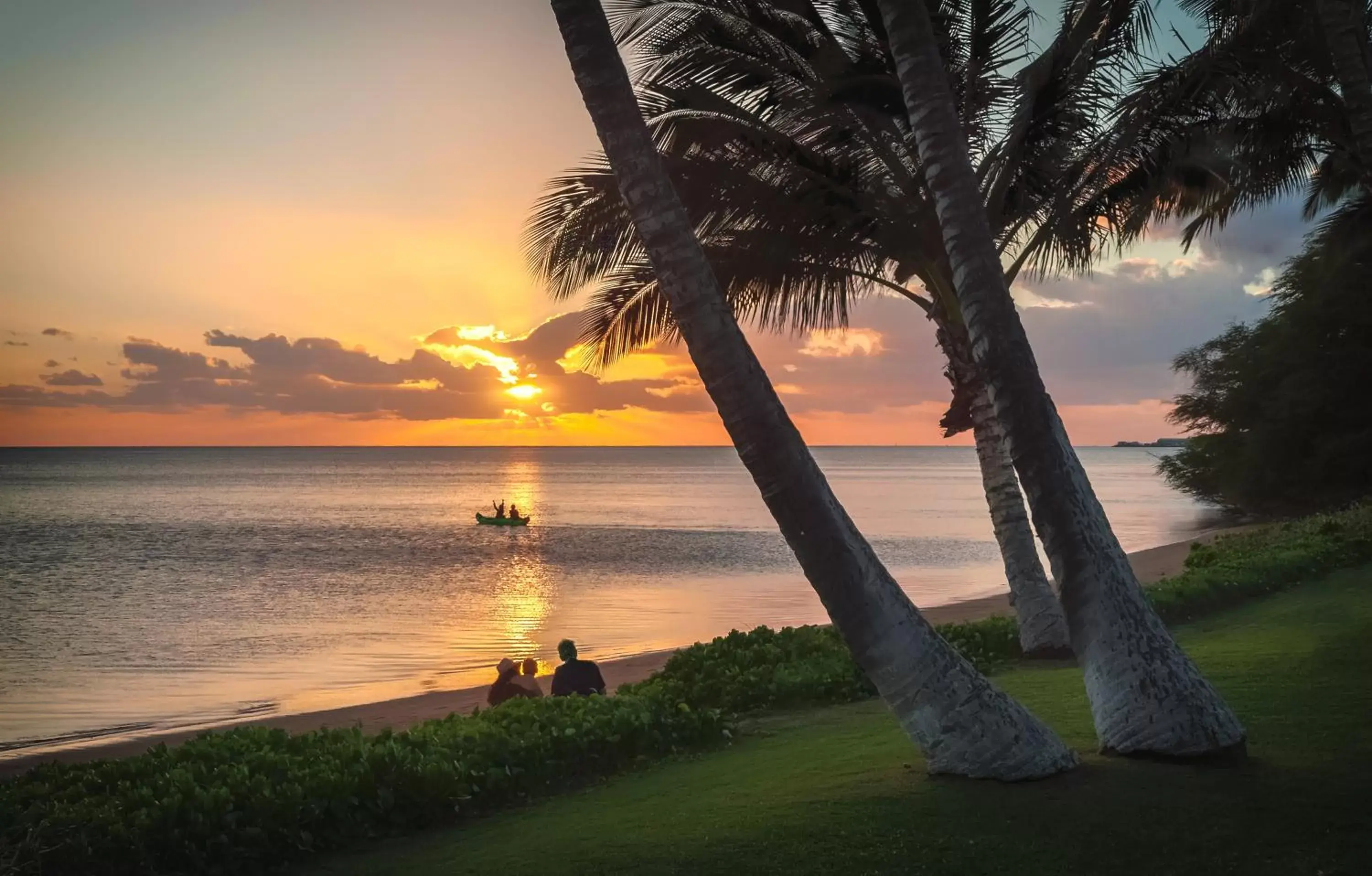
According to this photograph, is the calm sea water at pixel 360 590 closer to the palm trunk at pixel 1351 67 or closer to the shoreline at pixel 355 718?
the shoreline at pixel 355 718

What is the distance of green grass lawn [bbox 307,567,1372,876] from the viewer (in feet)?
16.9

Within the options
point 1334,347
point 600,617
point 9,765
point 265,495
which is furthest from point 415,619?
point 265,495

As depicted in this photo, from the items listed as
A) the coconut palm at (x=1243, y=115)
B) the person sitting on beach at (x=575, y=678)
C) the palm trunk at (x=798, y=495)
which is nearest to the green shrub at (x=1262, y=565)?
the coconut palm at (x=1243, y=115)

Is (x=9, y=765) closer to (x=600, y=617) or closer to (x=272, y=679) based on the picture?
(x=272, y=679)

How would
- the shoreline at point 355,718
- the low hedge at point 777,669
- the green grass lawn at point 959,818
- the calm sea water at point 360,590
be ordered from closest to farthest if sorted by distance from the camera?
the green grass lawn at point 959,818 < the low hedge at point 777,669 < the shoreline at point 355,718 < the calm sea water at point 360,590

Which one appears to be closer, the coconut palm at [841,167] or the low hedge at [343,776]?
the low hedge at [343,776]

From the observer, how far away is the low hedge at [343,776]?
595cm

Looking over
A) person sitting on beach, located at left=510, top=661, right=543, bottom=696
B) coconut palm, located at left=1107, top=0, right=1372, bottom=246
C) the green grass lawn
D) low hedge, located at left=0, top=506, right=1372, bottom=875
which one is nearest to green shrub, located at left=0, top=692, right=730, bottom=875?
low hedge, located at left=0, top=506, right=1372, bottom=875

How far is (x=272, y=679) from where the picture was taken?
19.4 m

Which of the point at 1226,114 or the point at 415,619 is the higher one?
the point at 1226,114

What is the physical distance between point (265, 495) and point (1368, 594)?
348ft

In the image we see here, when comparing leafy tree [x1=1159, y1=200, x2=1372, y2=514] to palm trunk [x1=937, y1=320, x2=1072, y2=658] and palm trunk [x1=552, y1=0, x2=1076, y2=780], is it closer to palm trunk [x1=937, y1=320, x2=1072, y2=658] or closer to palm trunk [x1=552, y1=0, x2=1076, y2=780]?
palm trunk [x1=937, y1=320, x2=1072, y2=658]

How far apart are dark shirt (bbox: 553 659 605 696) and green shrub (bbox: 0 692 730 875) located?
1742 mm

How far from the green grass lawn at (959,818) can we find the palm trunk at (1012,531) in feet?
14.3
